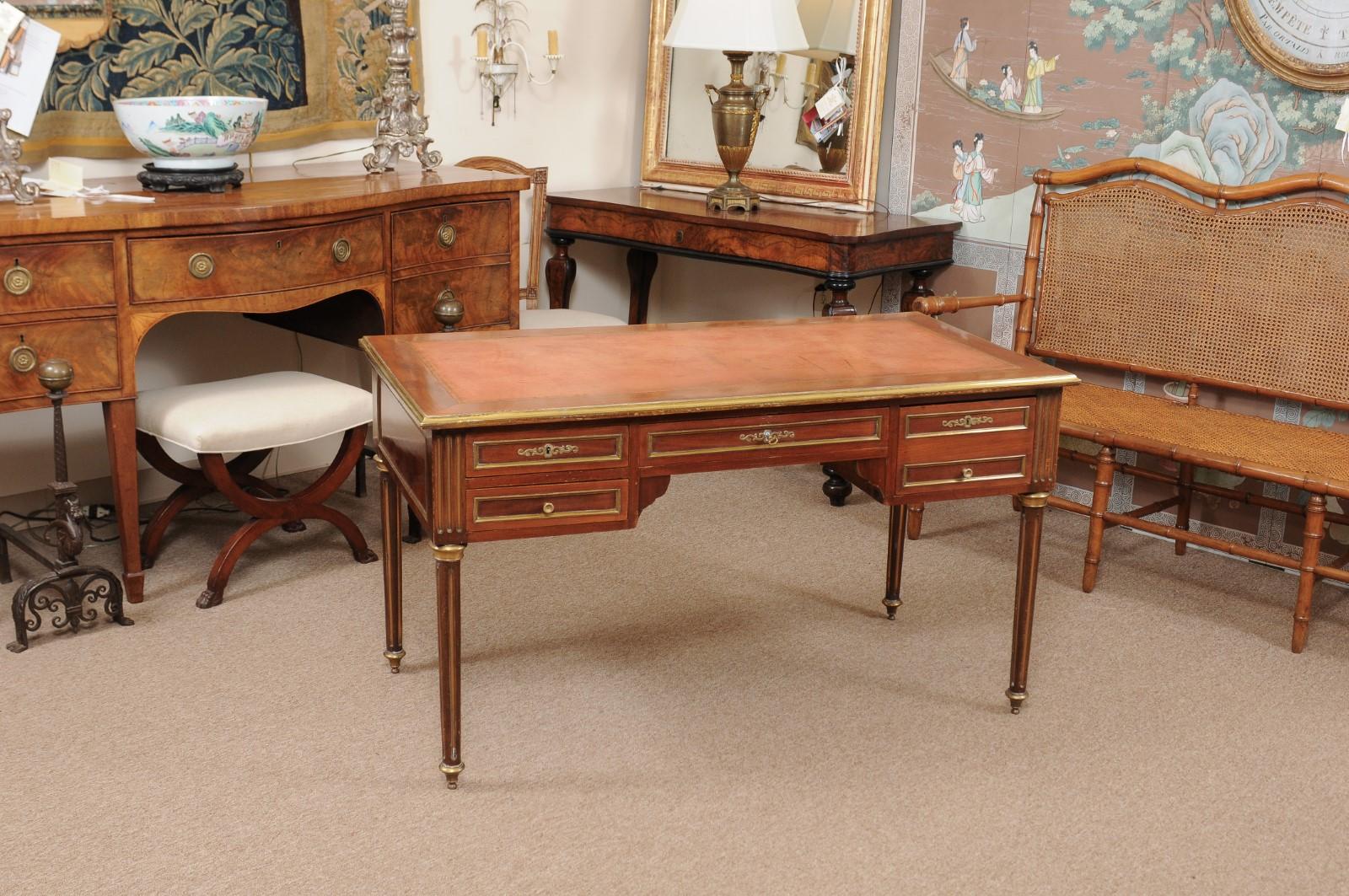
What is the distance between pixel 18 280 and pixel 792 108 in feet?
9.46

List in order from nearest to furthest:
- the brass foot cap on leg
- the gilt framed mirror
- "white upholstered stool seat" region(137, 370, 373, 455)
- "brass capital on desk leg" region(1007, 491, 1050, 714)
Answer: the brass foot cap on leg → "brass capital on desk leg" region(1007, 491, 1050, 714) → "white upholstered stool seat" region(137, 370, 373, 455) → the gilt framed mirror

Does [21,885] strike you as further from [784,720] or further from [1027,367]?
[1027,367]

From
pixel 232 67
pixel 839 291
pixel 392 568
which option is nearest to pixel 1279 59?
pixel 839 291

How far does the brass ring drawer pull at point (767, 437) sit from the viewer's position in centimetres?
275

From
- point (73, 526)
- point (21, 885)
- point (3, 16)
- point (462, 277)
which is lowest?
point (21, 885)

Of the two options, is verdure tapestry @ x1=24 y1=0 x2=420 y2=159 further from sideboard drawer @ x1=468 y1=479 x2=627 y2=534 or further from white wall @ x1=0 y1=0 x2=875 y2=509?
sideboard drawer @ x1=468 y1=479 x2=627 y2=534

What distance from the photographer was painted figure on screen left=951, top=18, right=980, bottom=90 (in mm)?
4678

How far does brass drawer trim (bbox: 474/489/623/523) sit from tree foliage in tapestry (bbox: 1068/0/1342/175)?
2.47 metres

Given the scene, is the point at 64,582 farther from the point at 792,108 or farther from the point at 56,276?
the point at 792,108

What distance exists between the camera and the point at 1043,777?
2.93 metres

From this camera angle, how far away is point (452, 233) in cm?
405

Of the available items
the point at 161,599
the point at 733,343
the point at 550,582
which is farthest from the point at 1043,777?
the point at 161,599

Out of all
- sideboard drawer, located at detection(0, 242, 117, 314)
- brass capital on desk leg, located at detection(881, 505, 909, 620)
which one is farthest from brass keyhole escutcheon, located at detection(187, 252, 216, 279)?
brass capital on desk leg, located at detection(881, 505, 909, 620)

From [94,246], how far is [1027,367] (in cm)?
227
